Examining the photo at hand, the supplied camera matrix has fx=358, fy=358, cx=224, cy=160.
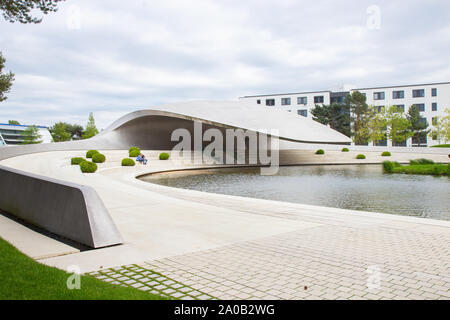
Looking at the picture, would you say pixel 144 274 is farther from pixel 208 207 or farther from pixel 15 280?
pixel 208 207

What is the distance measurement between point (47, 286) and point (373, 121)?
49.5 meters

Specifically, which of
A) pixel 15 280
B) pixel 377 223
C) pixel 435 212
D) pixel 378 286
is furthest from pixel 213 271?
pixel 435 212

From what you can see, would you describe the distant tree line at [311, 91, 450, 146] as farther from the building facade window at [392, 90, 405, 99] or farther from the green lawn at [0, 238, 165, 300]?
the green lawn at [0, 238, 165, 300]

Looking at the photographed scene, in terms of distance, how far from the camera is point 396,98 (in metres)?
51.5

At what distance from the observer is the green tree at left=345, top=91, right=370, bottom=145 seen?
158ft

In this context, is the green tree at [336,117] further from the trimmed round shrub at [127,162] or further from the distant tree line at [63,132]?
the distant tree line at [63,132]

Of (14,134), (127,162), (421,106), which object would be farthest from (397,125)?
(14,134)

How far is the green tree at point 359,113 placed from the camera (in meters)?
48.2

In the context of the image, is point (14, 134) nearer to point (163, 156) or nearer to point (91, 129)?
point (91, 129)

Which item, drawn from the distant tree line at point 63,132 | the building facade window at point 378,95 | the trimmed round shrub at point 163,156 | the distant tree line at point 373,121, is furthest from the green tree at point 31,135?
the building facade window at point 378,95

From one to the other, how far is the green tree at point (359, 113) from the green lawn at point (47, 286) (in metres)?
49.0

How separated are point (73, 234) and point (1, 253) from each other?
98cm

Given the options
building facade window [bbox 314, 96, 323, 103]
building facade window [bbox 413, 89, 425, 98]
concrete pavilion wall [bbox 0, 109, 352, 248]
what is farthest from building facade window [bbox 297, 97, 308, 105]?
concrete pavilion wall [bbox 0, 109, 352, 248]

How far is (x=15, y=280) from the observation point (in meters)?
3.12
